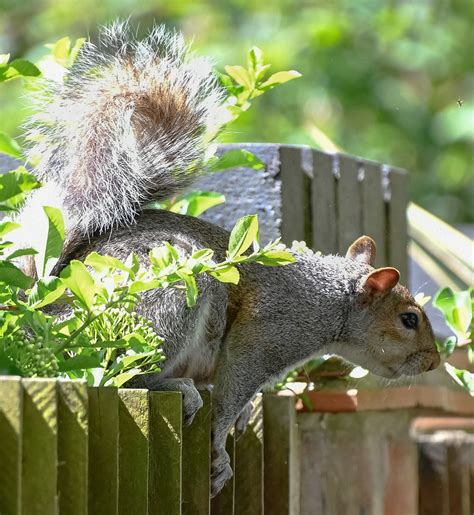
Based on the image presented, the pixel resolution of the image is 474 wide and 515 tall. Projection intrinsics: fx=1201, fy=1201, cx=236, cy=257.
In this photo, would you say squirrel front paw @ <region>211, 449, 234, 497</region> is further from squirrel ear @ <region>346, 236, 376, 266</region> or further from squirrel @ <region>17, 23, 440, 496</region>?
squirrel ear @ <region>346, 236, 376, 266</region>

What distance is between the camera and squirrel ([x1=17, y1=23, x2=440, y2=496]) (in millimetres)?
1882

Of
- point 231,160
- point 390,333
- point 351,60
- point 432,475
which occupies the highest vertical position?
point 231,160

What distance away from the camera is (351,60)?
21.4 feet

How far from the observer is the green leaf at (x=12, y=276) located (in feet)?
4.79

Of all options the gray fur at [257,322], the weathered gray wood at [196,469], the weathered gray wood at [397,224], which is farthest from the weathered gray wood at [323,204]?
the weathered gray wood at [196,469]

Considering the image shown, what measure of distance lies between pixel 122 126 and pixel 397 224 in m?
1.08

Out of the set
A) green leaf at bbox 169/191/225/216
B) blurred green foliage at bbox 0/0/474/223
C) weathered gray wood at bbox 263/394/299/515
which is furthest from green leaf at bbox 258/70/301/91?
blurred green foliage at bbox 0/0/474/223

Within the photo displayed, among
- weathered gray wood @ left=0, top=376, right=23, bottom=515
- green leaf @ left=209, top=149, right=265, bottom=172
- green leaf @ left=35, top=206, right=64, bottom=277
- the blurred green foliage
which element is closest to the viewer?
weathered gray wood @ left=0, top=376, right=23, bottom=515

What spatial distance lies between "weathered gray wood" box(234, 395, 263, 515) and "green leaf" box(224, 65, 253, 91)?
0.60m

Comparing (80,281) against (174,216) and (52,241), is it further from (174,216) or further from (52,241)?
(174,216)

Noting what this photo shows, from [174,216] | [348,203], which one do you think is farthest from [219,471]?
[348,203]

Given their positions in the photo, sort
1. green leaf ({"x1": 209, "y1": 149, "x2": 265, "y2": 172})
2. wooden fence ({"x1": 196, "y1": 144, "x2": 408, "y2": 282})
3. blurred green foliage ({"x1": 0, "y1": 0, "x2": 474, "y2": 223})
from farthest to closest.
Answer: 1. blurred green foliage ({"x1": 0, "y1": 0, "x2": 474, "y2": 223})
2. wooden fence ({"x1": 196, "y1": 144, "x2": 408, "y2": 282})
3. green leaf ({"x1": 209, "y1": 149, "x2": 265, "y2": 172})

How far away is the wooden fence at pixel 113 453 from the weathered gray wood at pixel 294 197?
608 mm

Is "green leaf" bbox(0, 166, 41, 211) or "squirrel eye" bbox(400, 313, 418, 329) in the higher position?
"green leaf" bbox(0, 166, 41, 211)
